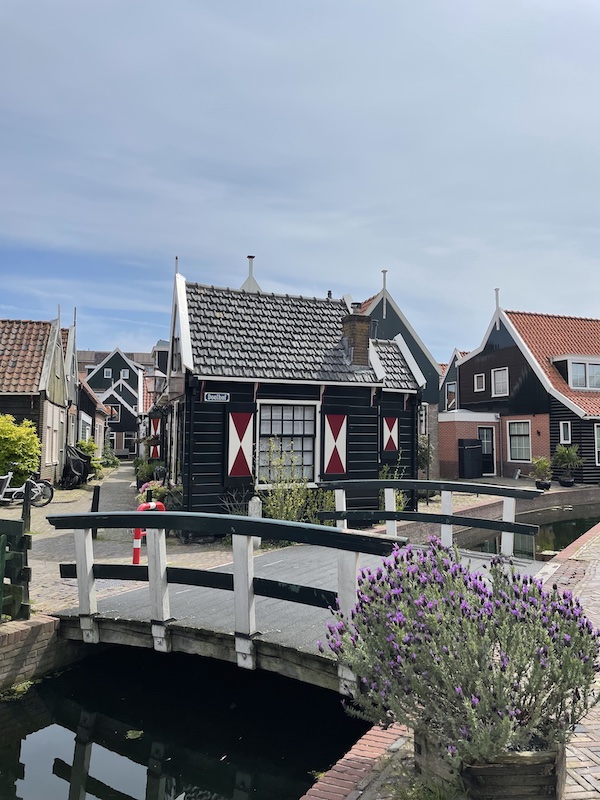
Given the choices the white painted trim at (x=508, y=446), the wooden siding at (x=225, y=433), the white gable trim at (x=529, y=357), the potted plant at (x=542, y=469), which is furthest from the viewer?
the white painted trim at (x=508, y=446)

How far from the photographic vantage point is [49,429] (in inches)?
811

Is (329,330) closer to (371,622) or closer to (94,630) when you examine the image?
(94,630)

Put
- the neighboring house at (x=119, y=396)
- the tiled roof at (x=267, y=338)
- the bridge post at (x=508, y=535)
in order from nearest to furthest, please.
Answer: the bridge post at (x=508, y=535) < the tiled roof at (x=267, y=338) < the neighboring house at (x=119, y=396)

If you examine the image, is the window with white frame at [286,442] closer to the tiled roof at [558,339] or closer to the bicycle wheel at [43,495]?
the bicycle wheel at [43,495]

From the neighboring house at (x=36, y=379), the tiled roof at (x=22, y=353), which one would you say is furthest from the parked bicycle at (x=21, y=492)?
the tiled roof at (x=22, y=353)

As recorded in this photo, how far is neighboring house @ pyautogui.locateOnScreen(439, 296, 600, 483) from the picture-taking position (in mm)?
26484

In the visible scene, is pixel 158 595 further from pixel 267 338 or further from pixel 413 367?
pixel 413 367

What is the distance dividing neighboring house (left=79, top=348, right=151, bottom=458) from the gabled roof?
35.5 m

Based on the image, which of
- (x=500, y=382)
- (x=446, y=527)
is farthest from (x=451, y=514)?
(x=500, y=382)

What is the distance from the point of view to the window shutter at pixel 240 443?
1239 centimetres

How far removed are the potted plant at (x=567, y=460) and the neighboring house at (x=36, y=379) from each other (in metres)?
20.1

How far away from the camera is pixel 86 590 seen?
6.61m

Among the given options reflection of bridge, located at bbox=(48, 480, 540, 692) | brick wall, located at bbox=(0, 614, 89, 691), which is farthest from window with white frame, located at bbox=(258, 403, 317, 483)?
brick wall, located at bbox=(0, 614, 89, 691)

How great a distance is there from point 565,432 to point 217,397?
19.7 m
